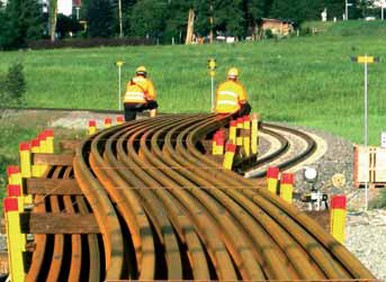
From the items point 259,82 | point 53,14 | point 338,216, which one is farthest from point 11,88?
point 53,14

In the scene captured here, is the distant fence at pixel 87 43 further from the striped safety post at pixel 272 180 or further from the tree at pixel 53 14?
the striped safety post at pixel 272 180

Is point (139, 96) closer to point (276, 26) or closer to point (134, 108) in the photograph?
point (134, 108)

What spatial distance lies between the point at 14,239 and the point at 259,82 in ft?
150

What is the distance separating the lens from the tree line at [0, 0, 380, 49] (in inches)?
4868

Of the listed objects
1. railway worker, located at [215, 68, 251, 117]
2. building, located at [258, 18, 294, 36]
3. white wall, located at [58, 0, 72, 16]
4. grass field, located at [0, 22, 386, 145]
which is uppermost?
white wall, located at [58, 0, 72, 16]

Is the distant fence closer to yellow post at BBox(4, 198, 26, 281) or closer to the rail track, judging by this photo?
the rail track

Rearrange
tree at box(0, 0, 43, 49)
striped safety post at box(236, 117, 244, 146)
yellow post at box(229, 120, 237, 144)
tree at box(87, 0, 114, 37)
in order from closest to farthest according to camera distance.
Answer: yellow post at box(229, 120, 237, 144) → striped safety post at box(236, 117, 244, 146) → tree at box(0, 0, 43, 49) → tree at box(87, 0, 114, 37)

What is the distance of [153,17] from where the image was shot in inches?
5364

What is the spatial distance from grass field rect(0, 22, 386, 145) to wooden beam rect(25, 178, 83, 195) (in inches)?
673

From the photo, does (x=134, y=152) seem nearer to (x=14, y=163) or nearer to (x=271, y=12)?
(x=14, y=163)

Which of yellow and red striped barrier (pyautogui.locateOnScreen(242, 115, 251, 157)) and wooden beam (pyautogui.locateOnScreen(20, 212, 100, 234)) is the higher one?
wooden beam (pyautogui.locateOnScreen(20, 212, 100, 234))

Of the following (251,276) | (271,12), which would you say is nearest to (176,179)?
(251,276)

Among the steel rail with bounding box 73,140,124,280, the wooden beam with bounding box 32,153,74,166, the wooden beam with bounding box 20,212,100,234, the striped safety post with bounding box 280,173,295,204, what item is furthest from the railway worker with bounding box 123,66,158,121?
the wooden beam with bounding box 20,212,100,234

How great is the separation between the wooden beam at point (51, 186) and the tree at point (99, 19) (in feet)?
433
